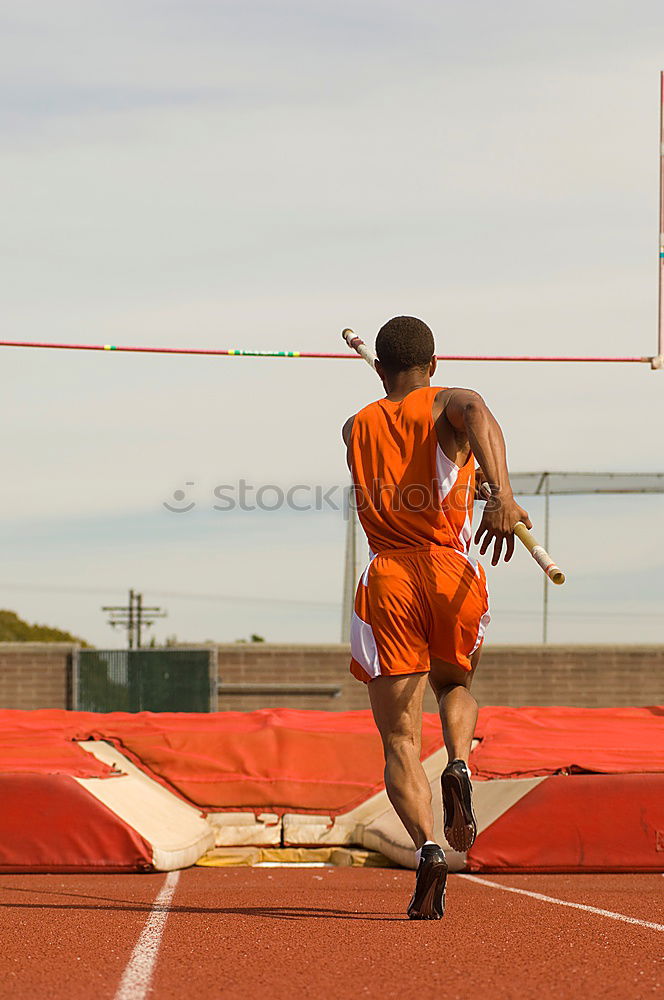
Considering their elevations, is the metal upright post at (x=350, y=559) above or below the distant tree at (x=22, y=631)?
above

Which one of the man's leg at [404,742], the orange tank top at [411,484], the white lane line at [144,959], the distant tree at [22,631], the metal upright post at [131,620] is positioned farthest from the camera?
the distant tree at [22,631]

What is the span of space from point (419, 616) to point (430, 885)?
0.93 meters

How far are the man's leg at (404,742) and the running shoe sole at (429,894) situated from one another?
0.79 ft

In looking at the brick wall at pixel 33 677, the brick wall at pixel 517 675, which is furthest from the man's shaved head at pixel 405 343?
the brick wall at pixel 33 677

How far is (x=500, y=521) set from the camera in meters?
4.35

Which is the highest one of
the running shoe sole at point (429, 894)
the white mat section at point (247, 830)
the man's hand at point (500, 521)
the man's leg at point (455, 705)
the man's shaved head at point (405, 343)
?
the man's shaved head at point (405, 343)

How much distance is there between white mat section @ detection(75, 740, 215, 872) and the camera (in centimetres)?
746

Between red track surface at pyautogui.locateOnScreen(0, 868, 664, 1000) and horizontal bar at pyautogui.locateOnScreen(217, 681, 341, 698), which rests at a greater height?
red track surface at pyautogui.locateOnScreen(0, 868, 664, 1000)

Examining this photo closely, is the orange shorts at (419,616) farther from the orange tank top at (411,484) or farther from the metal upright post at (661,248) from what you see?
the metal upright post at (661,248)

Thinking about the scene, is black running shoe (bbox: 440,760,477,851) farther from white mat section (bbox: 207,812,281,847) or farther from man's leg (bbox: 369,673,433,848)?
white mat section (bbox: 207,812,281,847)

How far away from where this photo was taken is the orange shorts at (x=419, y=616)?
15.0 feet

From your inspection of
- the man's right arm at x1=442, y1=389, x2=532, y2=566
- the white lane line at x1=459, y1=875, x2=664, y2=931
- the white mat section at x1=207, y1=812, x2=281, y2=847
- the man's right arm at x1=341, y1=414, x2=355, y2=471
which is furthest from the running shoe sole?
the white mat section at x1=207, y1=812, x2=281, y2=847

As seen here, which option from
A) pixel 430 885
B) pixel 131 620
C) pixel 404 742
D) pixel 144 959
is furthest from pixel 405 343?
pixel 131 620

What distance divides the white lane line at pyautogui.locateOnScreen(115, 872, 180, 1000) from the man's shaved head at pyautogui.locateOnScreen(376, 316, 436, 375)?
2211 mm
